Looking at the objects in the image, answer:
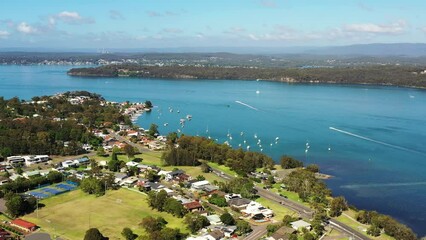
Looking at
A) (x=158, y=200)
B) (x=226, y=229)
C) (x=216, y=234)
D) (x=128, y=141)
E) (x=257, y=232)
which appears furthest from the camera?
(x=128, y=141)

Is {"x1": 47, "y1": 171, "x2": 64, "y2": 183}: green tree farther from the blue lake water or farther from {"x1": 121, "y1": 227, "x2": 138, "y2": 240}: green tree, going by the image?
the blue lake water

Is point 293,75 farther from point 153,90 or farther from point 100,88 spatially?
point 100,88

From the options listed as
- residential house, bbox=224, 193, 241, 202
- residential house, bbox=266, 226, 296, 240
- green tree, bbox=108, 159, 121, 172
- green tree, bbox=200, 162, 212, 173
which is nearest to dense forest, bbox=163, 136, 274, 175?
green tree, bbox=200, 162, 212, 173

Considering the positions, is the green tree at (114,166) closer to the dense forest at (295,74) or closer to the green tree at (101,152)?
the green tree at (101,152)

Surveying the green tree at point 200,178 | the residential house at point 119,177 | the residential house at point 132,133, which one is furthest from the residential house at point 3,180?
the residential house at point 132,133

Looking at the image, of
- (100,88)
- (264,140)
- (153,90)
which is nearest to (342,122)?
(264,140)

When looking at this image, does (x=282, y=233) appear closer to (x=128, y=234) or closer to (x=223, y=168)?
(x=128, y=234)

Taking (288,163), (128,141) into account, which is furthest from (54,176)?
(288,163)
